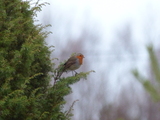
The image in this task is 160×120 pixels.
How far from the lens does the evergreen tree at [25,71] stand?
4.04 metres

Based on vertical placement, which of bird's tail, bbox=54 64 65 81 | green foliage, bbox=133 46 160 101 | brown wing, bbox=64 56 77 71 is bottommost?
green foliage, bbox=133 46 160 101

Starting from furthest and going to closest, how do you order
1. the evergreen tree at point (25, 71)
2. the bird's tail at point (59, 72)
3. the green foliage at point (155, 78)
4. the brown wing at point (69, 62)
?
the brown wing at point (69, 62) < the bird's tail at point (59, 72) < the evergreen tree at point (25, 71) < the green foliage at point (155, 78)

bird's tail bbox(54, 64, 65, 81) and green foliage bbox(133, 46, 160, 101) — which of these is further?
bird's tail bbox(54, 64, 65, 81)

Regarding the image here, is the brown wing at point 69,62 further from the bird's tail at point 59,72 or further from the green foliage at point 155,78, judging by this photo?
the green foliage at point 155,78

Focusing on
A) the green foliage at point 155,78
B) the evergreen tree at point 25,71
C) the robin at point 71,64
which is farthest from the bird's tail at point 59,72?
the green foliage at point 155,78

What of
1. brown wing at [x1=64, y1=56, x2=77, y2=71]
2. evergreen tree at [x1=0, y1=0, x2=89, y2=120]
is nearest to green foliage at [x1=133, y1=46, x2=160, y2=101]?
evergreen tree at [x1=0, y1=0, x2=89, y2=120]

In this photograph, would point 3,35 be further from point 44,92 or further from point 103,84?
point 103,84

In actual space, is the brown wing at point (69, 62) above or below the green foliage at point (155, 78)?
above

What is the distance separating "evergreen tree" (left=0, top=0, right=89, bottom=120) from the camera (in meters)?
4.04

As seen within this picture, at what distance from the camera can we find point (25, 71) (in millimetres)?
4184

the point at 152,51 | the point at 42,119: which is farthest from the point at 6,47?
the point at 152,51

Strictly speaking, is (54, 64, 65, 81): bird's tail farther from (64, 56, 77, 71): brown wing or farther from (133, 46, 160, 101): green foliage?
(133, 46, 160, 101): green foliage

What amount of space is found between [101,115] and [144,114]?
2.67 metres

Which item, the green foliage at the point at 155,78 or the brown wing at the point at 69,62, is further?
the brown wing at the point at 69,62
